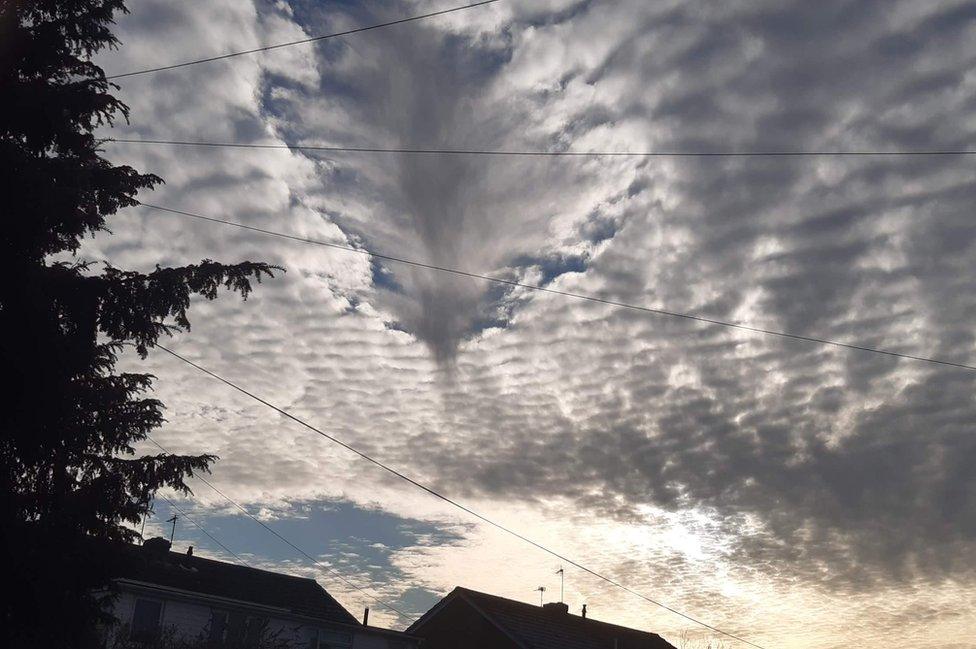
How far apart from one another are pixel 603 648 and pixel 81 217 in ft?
119

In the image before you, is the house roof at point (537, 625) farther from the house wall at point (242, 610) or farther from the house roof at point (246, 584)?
the house roof at point (246, 584)

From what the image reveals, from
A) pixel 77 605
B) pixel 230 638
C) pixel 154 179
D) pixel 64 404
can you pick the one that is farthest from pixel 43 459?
pixel 230 638

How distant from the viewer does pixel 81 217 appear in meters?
16.4

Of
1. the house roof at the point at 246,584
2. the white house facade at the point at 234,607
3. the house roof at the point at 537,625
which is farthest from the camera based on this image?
the house roof at the point at 537,625

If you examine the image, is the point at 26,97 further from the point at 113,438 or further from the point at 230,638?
the point at 230,638

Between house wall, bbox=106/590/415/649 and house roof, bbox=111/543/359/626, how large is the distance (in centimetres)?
71

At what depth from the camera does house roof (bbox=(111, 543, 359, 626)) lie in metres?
36.7

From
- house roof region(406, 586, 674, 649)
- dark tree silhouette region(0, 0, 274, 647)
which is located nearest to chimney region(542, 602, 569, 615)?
house roof region(406, 586, 674, 649)

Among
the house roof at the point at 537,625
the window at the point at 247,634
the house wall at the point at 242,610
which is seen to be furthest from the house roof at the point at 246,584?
the window at the point at 247,634

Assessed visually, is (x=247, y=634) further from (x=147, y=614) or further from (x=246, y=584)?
(x=246, y=584)

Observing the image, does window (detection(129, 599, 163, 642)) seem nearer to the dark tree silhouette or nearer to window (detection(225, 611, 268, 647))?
window (detection(225, 611, 268, 647))

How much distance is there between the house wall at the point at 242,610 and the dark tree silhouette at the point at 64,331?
50.3ft

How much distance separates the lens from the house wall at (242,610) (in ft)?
109

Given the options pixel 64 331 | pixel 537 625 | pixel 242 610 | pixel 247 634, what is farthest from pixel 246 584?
pixel 64 331
